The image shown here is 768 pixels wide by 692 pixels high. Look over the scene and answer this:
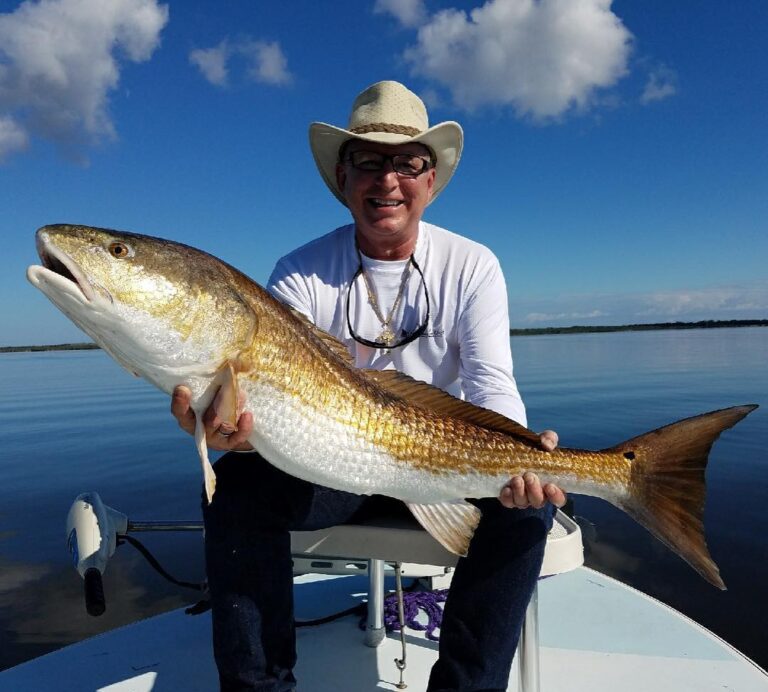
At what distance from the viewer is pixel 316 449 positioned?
7.99ft

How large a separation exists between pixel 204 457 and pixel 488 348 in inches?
67.1

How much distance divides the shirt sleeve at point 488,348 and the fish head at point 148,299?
4.54 ft

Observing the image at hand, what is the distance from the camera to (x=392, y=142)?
128 inches

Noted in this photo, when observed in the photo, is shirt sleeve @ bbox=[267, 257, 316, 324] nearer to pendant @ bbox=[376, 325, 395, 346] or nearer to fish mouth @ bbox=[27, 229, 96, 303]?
pendant @ bbox=[376, 325, 395, 346]

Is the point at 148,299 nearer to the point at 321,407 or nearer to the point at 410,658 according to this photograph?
the point at 321,407

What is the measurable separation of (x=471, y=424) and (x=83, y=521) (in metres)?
1.97

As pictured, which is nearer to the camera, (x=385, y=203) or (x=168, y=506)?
(x=385, y=203)

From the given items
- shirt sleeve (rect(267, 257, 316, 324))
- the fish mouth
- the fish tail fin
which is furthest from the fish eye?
the fish tail fin

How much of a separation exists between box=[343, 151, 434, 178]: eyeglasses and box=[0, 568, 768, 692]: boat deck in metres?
2.72

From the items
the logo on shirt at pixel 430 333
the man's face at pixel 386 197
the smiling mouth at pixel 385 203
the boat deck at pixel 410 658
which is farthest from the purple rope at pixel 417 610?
the smiling mouth at pixel 385 203

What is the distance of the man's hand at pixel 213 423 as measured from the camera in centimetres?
229

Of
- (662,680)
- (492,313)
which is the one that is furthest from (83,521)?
(662,680)

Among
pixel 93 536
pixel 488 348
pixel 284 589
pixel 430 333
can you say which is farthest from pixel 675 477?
pixel 93 536

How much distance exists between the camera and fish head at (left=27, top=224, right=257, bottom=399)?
6.83 feet
